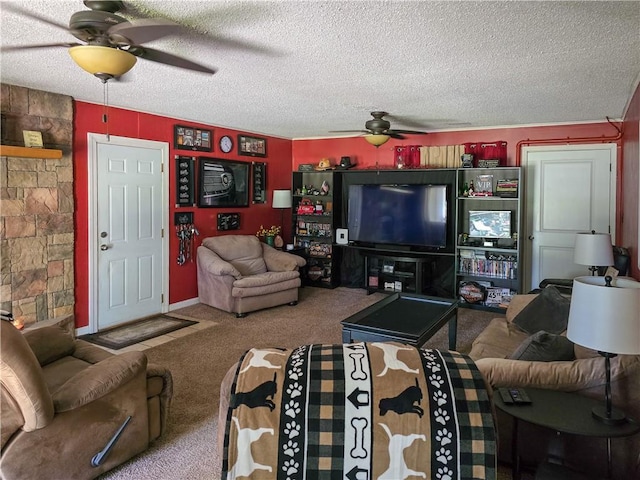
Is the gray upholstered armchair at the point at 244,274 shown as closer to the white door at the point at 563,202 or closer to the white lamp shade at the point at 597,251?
the white door at the point at 563,202

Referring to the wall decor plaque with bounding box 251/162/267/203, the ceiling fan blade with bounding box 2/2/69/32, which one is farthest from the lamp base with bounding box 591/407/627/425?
the wall decor plaque with bounding box 251/162/267/203

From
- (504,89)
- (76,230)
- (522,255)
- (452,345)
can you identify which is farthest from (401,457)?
(522,255)

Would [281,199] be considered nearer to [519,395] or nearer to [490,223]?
[490,223]

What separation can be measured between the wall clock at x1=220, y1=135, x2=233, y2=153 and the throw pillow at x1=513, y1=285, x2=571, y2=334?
4.17m

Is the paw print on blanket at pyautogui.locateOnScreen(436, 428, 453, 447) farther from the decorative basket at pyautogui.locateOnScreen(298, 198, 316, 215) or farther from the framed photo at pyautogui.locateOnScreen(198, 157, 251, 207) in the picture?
the decorative basket at pyautogui.locateOnScreen(298, 198, 316, 215)

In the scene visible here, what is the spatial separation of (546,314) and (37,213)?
4360mm

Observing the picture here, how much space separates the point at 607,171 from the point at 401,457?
206 inches

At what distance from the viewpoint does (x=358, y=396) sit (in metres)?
1.53

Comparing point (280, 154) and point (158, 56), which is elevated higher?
point (280, 154)

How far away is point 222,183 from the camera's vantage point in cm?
617

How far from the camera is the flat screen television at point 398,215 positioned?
20.0 feet

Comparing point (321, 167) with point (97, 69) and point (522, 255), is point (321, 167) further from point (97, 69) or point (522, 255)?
point (97, 69)

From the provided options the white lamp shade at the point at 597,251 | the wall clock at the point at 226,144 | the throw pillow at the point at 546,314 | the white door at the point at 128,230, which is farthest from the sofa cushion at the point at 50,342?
the white lamp shade at the point at 597,251

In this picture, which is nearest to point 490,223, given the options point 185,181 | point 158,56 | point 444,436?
point 185,181
